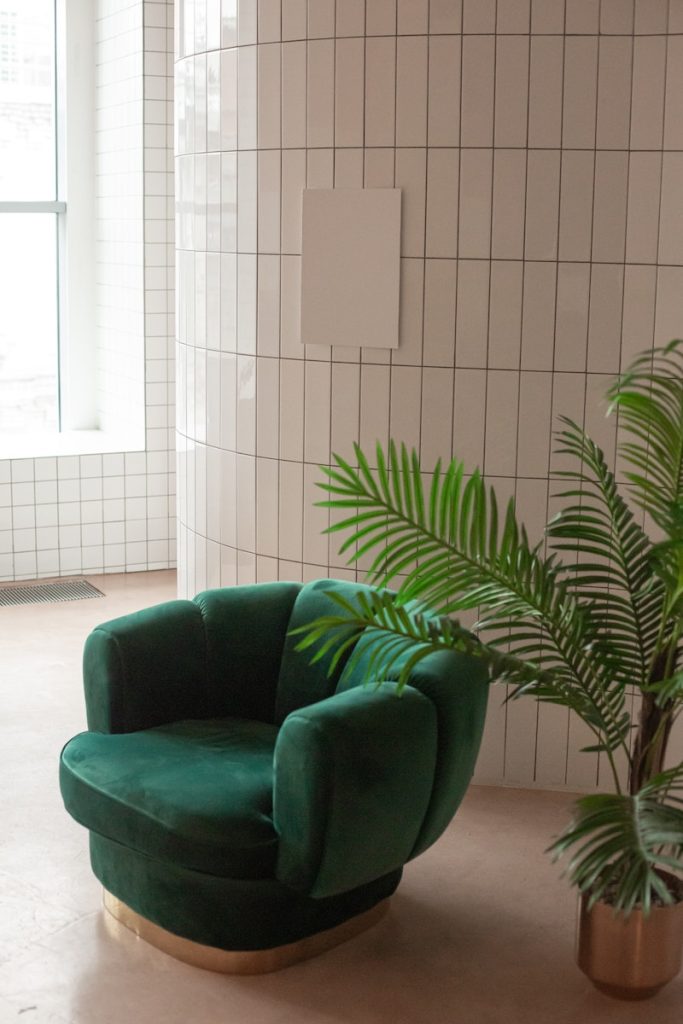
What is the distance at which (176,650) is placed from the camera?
11.4 feet

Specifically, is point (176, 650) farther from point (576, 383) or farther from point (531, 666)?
point (576, 383)

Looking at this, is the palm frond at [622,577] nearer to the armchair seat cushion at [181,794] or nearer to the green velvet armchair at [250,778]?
the green velvet armchair at [250,778]

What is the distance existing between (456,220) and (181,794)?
191 cm

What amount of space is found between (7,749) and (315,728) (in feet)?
6.43

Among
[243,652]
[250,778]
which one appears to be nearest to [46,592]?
[243,652]

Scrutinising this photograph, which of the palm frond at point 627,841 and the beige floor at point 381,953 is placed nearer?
the palm frond at point 627,841

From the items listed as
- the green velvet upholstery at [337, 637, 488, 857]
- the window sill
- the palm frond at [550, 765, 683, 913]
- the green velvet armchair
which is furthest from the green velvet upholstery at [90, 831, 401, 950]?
the window sill

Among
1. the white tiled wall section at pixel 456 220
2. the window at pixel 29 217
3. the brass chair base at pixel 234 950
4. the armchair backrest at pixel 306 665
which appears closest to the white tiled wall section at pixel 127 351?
the window at pixel 29 217

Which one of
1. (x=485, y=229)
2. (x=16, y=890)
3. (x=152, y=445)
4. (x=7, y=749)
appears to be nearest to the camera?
(x=16, y=890)

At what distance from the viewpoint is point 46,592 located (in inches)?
244

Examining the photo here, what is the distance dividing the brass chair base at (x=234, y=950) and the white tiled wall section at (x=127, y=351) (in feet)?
11.0

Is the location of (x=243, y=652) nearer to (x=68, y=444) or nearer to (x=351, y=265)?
(x=351, y=265)

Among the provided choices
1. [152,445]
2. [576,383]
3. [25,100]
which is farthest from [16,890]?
[25,100]

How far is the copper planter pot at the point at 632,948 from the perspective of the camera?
2863mm
